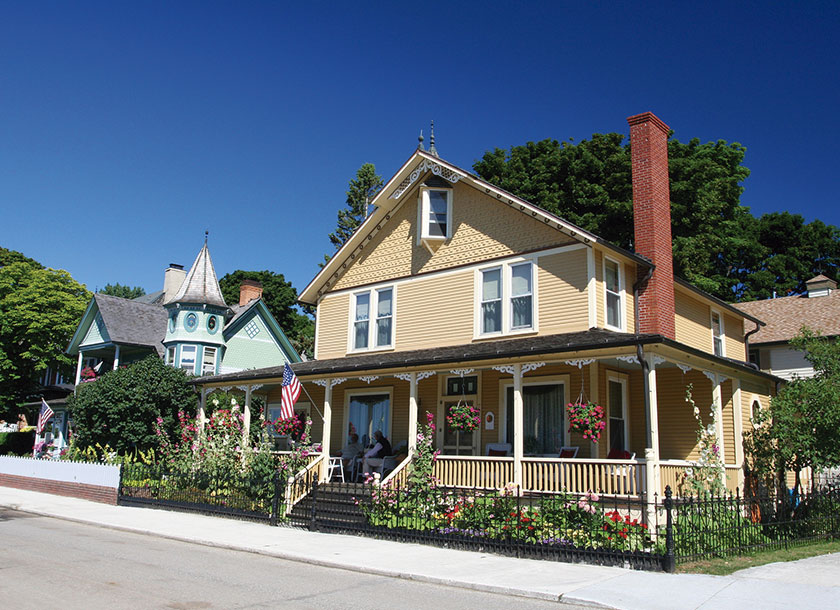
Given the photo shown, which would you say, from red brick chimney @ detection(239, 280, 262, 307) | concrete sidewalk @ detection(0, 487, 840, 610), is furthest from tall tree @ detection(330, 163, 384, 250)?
concrete sidewalk @ detection(0, 487, 840, 610)

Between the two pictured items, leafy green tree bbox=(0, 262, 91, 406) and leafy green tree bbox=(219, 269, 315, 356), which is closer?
leafy green tree bbox=(0, 262, 91, 406)

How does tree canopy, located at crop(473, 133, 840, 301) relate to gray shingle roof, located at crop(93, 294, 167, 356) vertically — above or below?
above

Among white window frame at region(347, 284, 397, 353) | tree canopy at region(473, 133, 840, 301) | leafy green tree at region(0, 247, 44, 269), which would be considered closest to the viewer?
white window frame at region(347, 284, 397, 353)

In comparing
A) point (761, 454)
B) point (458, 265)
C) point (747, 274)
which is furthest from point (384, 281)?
point (747, 274)

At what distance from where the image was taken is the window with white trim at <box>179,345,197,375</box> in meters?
33.8

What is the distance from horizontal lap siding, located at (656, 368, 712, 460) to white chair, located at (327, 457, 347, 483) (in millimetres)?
8298

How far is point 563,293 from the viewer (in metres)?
16.6

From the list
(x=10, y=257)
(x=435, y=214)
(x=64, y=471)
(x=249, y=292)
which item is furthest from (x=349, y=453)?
(x=10, y=257)

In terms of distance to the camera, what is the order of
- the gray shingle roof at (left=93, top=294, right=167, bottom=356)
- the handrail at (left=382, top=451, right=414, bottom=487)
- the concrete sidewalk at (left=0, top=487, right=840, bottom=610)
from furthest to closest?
1. the gray shingle roof at (left=93, top=294, right=167, bottom=356)
2. the handrail at (left=382, top=451, right=414, bottom=487)
3. the concrete sidewalk at (left=0, top=487, right=840, bottom=610)

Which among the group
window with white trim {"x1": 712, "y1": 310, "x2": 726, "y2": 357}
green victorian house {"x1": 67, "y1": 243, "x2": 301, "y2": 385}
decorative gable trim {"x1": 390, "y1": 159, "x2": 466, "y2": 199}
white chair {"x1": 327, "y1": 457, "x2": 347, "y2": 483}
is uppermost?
decorative gable trim {"x1": 390, "y1": 159, "x2": 466, "y2": 199}

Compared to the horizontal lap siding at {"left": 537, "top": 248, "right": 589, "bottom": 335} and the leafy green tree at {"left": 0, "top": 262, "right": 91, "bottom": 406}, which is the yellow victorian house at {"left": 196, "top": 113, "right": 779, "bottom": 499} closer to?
the horizontal lap siding at {"left": 537, "top": 248, "right": 589, "bottom": 335}

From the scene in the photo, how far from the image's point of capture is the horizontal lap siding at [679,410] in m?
17.3

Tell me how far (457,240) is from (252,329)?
2146 centimetres

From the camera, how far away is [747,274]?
45281 mm
